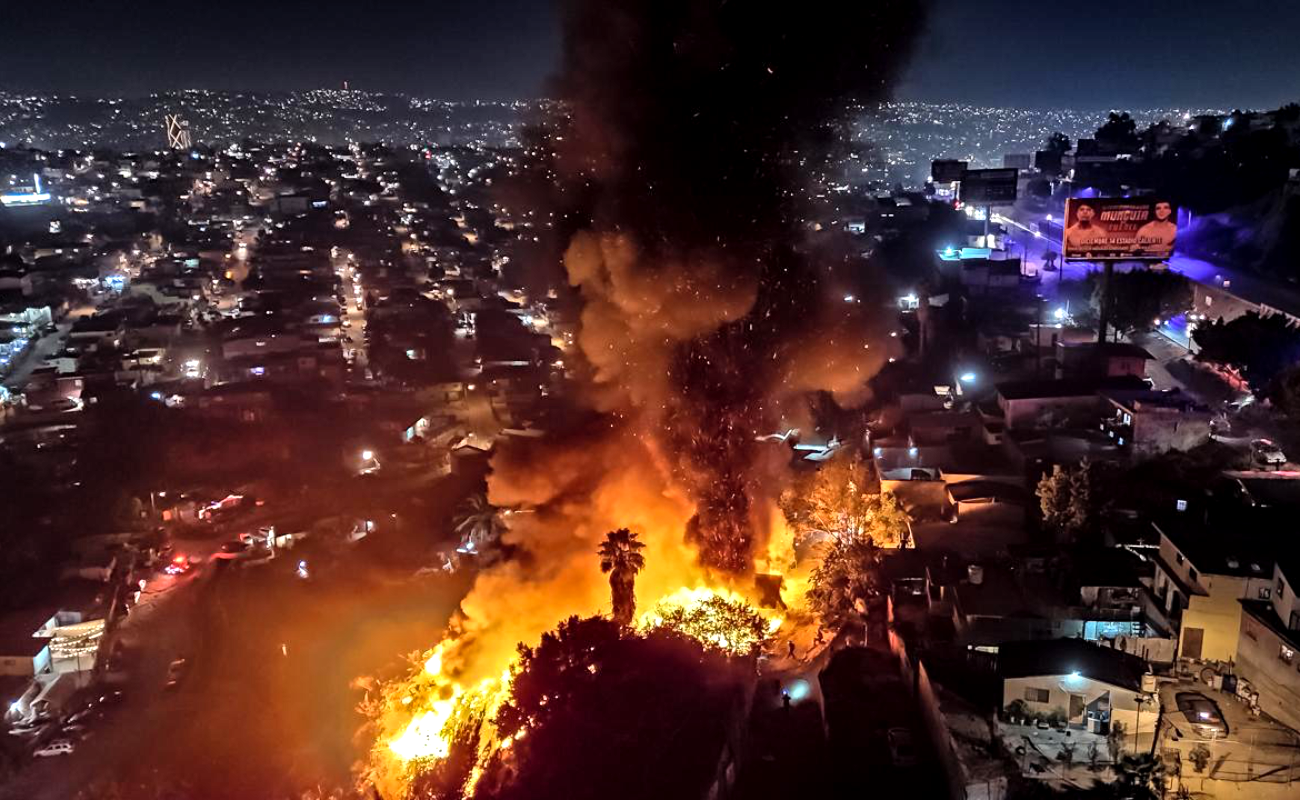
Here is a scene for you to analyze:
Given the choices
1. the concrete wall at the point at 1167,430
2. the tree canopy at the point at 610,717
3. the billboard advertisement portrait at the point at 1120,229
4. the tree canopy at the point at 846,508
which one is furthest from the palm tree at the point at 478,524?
the billboard advertisement portrait at the point at 1120,229

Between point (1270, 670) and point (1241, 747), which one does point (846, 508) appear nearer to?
point (1270, 670)

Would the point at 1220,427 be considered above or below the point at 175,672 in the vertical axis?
above

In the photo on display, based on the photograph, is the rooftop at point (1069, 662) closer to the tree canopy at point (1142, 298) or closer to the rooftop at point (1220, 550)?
the rooftop at point (1220, 550)

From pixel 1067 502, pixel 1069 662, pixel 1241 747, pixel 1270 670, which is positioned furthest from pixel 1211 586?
pixel 1067 502

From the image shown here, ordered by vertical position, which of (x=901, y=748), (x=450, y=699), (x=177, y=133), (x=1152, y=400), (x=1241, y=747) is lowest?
(x=450, y=699)

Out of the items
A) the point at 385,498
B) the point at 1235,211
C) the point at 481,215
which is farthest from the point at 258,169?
the point at 1235,211

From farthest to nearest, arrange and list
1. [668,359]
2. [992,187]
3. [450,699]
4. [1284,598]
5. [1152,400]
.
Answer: [992,187], [1152,400], [668,359], [450,699], [1284,598]

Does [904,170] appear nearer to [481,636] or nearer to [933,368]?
[933,368]

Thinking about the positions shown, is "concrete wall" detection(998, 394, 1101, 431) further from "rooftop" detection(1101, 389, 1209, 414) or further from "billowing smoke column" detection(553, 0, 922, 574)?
"billowing smoke column" detection(553, 0, 922, 574)

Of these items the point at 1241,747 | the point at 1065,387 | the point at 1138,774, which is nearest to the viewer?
the point at 1138,774
